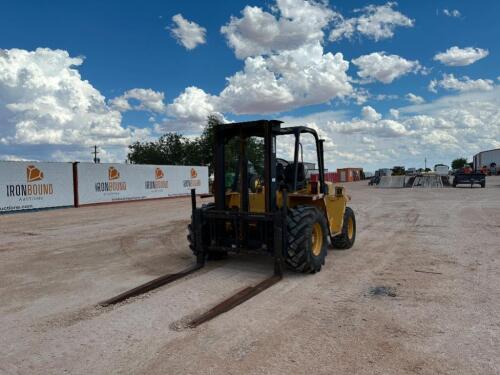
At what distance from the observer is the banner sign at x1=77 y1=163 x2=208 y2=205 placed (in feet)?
81.5

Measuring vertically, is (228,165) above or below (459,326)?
above

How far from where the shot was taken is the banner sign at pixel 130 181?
24.8 metres

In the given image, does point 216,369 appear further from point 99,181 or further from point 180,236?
point 99,181


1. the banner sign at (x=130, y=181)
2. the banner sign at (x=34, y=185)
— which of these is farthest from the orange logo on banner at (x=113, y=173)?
the banner sign at (x=34, y=185)

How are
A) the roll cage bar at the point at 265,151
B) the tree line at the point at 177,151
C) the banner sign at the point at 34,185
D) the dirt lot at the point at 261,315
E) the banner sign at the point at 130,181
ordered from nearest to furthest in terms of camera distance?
the dirt lot at the point at 261,315 → the roll cage bar at the point at 265,151 → the banner sign at the point at 34,185 → the banner sign at the point at 130,181 → the tree line at the point at 177,151

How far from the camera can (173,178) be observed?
1268 inches

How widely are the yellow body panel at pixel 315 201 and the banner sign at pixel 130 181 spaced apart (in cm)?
1912

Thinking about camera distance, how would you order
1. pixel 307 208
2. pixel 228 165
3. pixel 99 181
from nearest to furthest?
1. pixel 307 208
2. pixel 228 165
3. pixel 99 181

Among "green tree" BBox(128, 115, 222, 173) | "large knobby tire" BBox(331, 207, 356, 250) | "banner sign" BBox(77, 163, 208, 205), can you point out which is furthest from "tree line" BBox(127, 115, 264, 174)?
"large knobby tire" BBox(331, 207, 356, 250)

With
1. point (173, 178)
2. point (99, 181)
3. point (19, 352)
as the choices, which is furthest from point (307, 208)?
point (173, 178)

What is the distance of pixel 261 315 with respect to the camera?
5016 mm

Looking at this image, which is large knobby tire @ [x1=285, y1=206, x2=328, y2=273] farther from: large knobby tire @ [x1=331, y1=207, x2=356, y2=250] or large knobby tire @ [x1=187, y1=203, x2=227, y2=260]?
large knobby tire @ [x1=331, y1=207, x2=356, y2=250]

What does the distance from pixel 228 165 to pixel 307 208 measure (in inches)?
77.1

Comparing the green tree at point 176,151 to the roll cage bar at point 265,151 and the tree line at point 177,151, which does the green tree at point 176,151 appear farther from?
the roll cage bar at point 265,151
